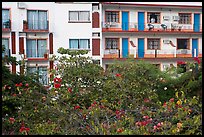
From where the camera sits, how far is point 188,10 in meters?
15.7

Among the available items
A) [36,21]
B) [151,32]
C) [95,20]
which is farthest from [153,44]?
[36,21]

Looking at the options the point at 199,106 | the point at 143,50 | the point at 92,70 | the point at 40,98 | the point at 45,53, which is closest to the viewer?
the point at 199,106

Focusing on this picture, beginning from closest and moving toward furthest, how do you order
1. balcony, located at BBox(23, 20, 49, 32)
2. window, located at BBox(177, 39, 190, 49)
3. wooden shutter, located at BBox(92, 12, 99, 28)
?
1. balcony, located at BBox(23, 20, 49, 32)
2. wooden shutter, located at BBox(92, 12, 99, 28)
3. window, located at BBox(177, 39, 190, 49)

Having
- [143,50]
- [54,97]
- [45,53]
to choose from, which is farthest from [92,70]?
[143,50]

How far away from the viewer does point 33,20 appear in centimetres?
1429

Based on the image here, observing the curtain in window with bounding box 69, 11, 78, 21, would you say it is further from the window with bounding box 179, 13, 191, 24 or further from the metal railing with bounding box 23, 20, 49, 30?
the window with bounding box 179, 13, 191, 24

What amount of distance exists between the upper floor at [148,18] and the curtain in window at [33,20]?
2955 mm

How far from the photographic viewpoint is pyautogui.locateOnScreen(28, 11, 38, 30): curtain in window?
1425 centimetres

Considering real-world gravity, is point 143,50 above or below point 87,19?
below

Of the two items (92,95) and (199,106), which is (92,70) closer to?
(92,95)

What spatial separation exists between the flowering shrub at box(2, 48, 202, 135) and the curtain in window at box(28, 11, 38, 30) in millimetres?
8013

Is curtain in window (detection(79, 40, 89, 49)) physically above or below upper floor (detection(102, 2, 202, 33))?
below

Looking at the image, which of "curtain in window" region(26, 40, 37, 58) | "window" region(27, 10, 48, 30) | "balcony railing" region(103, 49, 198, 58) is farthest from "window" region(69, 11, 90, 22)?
"curtain in window" region(26, 40, 37, 58)

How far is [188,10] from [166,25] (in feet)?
4.47
